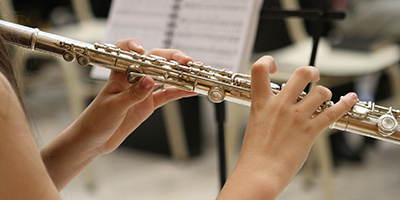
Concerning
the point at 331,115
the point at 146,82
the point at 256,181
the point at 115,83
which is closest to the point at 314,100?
the point at 331,115

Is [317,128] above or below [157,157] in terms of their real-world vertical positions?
above

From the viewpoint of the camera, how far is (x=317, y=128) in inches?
19.9

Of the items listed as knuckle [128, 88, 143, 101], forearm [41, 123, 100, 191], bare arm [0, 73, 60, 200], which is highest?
knuckle [128, 88, 143, 101]

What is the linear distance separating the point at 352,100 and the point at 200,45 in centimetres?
52

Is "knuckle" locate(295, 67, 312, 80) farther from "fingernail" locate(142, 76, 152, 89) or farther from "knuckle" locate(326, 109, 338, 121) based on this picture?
"fingernail" locate(142, 76, 152, 89)

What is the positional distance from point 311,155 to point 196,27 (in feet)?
3.11

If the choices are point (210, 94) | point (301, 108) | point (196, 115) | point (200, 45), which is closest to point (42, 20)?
point (196, 115)

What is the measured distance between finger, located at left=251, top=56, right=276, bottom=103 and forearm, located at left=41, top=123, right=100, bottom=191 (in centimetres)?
41

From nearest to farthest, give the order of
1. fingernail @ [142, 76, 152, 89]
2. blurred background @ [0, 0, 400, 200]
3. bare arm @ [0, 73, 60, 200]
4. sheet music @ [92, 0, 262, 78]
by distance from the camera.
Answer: bare arm @ [0, 73, 60, 200], fingernail @ [142, 76, 152, 89], sheet music @ [92, 0, 262, 78], blurred background @ [0, 0, 400, 200]

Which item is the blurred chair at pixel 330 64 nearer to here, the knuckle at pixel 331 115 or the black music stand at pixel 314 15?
the black music stand at pixel 314 15

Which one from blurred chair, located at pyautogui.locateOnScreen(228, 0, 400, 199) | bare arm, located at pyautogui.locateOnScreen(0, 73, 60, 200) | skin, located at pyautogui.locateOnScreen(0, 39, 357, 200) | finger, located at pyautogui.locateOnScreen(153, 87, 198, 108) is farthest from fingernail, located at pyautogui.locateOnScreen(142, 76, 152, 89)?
blurred chair, located at pyautogui.locateOnScreen(228, 0, 400, 199)

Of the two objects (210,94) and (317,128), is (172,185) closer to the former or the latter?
(210,94)

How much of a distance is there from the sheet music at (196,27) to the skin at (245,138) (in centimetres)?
25

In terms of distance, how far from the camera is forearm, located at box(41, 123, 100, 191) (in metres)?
0.72
